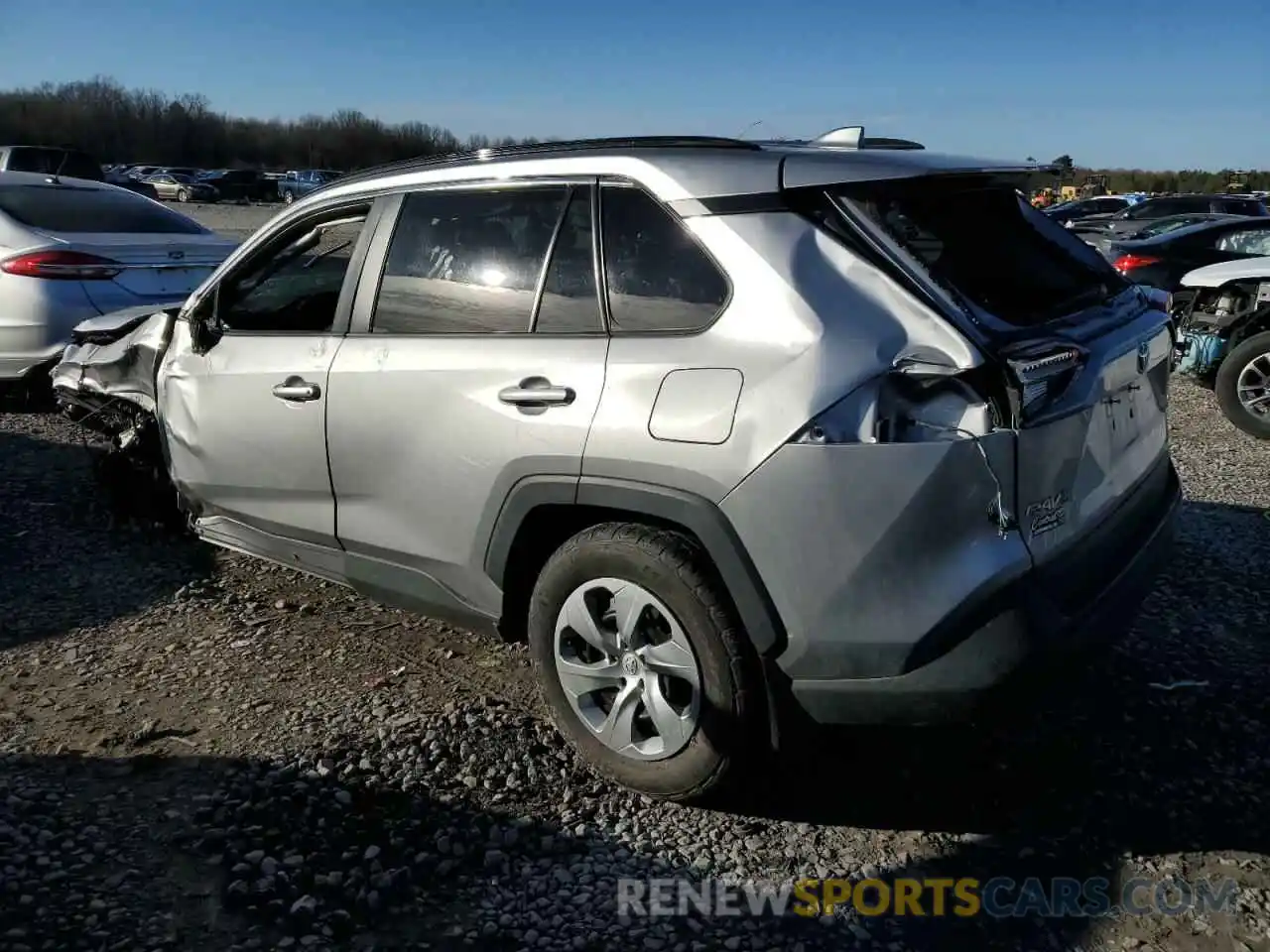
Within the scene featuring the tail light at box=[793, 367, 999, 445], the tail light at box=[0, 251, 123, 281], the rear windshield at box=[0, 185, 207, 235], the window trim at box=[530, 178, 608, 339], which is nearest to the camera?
the tail light at box=[793, 367, 999, 445]

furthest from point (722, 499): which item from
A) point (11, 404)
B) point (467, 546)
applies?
point (11, 404)

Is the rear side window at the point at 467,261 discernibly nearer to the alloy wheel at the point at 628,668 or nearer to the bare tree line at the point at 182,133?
the alloy wheel at the point at 628,668

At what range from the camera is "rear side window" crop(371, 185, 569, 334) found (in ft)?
10.6

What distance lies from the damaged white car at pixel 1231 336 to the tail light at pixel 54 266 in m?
7.71

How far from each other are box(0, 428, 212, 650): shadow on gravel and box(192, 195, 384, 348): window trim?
1.23 metres

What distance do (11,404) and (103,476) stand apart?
2.82 meters

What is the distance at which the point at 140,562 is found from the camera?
4906 millimetres

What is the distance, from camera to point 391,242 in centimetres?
360

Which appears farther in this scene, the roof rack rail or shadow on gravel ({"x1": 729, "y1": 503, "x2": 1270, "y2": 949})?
the roof rack rail

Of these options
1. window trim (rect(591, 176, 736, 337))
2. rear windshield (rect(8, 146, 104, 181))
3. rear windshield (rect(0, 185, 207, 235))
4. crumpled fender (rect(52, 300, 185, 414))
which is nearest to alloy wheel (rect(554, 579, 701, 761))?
window trim (rect(591, 176, 736, 337))

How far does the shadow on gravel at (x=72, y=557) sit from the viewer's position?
14.4 ft

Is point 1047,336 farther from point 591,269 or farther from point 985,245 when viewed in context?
point 591,269

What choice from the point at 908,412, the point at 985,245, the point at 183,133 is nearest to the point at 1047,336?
the point at 985,245

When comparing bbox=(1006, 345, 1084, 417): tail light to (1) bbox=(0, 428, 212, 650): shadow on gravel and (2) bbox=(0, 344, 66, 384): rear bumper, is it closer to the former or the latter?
(1) bbox=(0, 428, 212, 650): shadow on gravel
